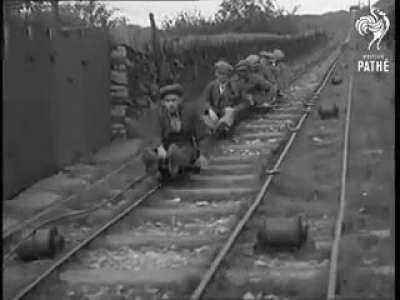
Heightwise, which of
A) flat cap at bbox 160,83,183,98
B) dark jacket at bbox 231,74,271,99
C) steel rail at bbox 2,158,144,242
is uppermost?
flat cap at bbox 160,83,183,98

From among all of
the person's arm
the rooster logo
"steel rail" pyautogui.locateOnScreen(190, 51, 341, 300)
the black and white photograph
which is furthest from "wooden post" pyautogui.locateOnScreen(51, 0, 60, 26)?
the rooster logo

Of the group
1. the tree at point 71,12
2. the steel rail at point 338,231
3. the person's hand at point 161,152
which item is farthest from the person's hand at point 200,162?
the tree at point 71,12

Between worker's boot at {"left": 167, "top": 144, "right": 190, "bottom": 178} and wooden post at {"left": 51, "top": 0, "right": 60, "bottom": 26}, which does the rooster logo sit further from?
wooden post at {"left": 51, "top": 0, "right": 60, "bottom": 26}

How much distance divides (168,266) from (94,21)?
5.69 metres

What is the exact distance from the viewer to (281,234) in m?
6.50

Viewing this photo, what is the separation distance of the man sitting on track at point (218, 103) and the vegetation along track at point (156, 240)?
116 cm

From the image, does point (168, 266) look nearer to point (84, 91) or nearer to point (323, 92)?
point (84, 91)

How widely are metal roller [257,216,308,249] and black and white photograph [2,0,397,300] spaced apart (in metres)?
0.02

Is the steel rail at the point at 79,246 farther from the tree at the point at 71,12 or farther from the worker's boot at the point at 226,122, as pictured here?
the worker's boot at the point at 226,122

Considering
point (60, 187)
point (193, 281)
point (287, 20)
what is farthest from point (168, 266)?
point (287, 20)

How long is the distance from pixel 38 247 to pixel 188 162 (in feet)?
10.2

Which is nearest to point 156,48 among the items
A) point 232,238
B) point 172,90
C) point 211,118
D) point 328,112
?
point 211,118

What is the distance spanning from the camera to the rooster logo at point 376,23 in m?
8.03

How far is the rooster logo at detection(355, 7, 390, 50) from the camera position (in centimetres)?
803
